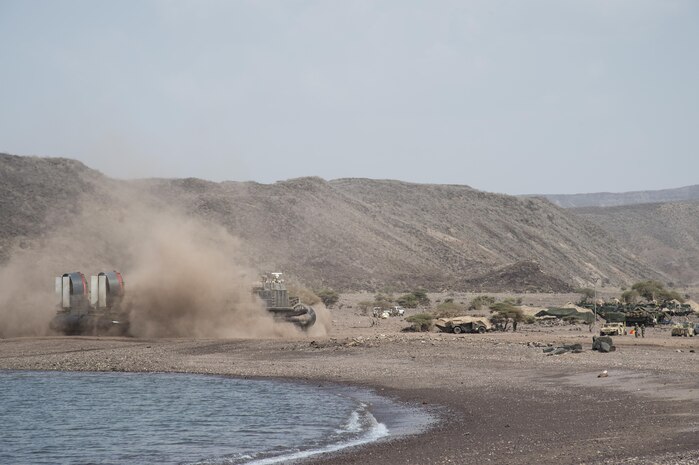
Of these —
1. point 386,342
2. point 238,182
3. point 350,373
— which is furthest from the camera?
point 238,182

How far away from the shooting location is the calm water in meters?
17.7

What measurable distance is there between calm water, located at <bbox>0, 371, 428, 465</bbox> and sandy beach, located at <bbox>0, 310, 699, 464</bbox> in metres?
1.34

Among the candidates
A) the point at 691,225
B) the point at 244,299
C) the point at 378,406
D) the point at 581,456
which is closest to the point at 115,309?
the point at 244,299

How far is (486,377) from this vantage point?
88.0ft

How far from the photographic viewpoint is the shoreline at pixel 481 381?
15.3 m

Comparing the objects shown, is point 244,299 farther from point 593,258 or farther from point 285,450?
point 593,258

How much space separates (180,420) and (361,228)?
87.7 m

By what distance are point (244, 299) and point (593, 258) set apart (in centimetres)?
9017

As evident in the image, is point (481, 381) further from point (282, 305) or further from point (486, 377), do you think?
point (282, 305)

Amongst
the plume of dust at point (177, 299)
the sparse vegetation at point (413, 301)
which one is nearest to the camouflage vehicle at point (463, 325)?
the plume of dust at point (177, 299)

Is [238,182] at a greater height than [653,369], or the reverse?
[238,182]

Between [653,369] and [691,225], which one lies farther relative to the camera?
[691,225]

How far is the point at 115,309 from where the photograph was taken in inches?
1642

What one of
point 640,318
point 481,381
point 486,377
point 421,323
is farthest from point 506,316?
point 481,381
